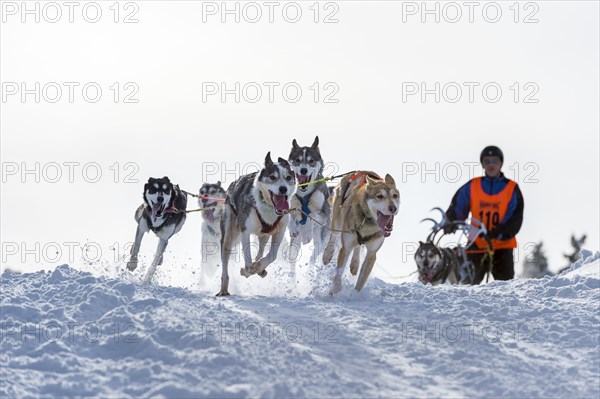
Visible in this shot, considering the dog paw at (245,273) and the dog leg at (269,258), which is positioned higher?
the dog leg at (269,258)

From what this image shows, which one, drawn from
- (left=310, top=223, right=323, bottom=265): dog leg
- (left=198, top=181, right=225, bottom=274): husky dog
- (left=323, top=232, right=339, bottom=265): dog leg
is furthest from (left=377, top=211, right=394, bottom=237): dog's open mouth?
(left=198, top=181, right=225, bottom=274): husky dog

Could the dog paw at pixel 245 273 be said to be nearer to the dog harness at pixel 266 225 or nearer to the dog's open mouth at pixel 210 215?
the dog harness at pixel 266 225

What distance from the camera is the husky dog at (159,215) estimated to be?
1003 cm

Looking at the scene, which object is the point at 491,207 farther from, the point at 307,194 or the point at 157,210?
the point at 157,210

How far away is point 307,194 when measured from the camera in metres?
9.90

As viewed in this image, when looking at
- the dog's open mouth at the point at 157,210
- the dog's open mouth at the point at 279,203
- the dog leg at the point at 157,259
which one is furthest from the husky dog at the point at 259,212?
the dog's open mouth at the point at 157,210

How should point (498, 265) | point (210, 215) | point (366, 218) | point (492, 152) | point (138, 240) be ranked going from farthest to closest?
1. point (210, 215)
2. point (138, 240)
3. point (498, 265)
4. point (492, 152)
5. point (366, 218)

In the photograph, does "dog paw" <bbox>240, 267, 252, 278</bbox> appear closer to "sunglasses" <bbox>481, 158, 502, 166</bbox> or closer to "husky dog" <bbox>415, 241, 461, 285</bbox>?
"husky dog" <bbox>415, 241, 461, 285</bbox>

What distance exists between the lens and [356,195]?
8352 millimetres

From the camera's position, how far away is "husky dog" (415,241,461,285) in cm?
1016

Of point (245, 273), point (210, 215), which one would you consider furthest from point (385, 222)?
point (210, 215)

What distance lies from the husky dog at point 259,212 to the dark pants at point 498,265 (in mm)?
2193

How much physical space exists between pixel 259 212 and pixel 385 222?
116 centimetres

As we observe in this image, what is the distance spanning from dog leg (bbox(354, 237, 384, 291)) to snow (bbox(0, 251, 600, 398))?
38 cm
